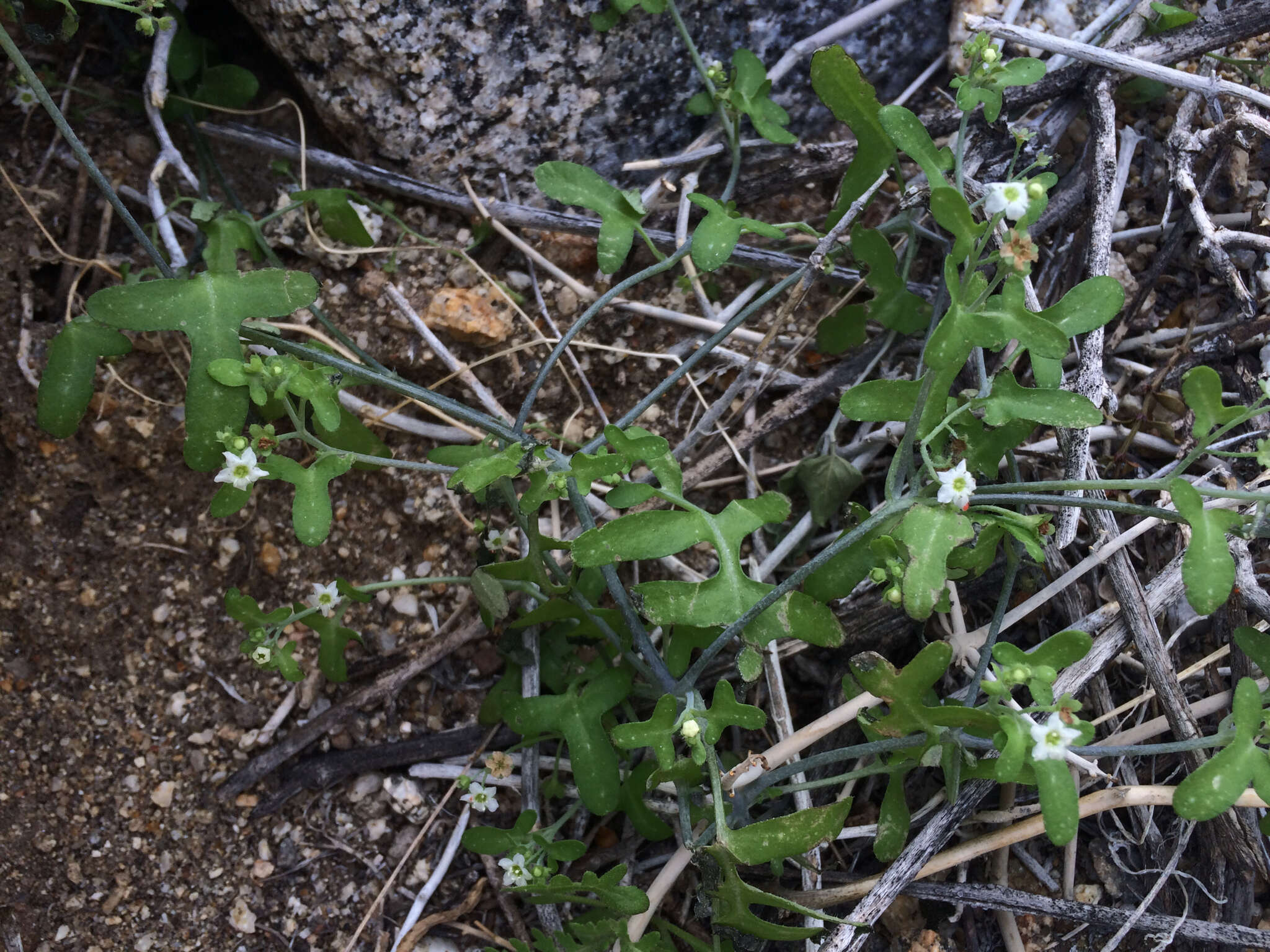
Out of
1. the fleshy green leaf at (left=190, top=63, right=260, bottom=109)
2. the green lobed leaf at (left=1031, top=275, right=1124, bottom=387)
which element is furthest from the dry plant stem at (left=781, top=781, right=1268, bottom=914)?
the fleshy green leaf at (left=190, top=63, right=260, bottom=109)

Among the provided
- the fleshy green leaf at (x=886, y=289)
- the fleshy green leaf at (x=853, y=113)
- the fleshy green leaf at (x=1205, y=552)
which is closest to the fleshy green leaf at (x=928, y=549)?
the fleshy green leaf at (x=1205, y=552)

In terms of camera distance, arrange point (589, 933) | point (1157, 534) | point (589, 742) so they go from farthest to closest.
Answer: point (1157, 534), point (589, 742), point (589, 933)

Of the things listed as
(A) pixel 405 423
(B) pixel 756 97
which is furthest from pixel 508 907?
(B) pixel 756 97

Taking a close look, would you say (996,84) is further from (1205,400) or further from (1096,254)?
(1205,400)

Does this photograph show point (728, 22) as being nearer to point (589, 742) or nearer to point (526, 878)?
point (589, 742)

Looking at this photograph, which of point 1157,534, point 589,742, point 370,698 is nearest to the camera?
point 589,742

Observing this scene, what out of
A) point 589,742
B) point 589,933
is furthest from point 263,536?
point 589,933

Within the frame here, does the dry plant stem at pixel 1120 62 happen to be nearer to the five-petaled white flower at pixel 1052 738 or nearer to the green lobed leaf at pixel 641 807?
the five-petaled white flower at pixel 1052 738
